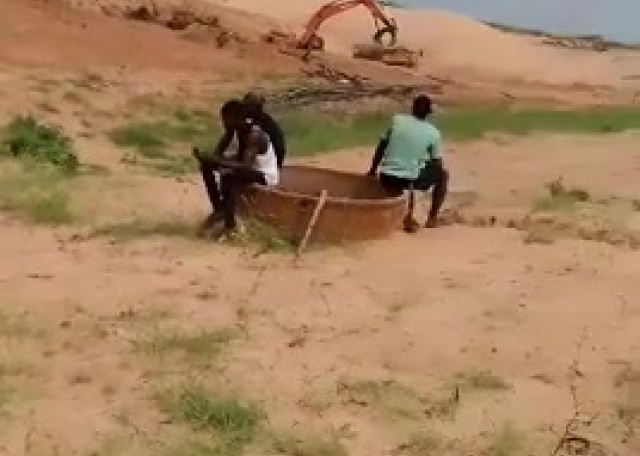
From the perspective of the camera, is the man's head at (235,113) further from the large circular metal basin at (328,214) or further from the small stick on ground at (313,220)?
the small stick on ground at (313,220)

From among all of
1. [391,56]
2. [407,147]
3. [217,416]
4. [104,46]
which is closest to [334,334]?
[217,416]

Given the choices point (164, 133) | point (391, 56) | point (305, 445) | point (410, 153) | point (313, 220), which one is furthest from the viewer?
point (391, 56)

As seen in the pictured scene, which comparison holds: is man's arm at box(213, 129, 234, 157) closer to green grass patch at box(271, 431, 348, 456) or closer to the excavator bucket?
green grass patch at box(271, 431, 348, 456)

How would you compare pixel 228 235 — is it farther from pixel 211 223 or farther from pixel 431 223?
pixel 431 223

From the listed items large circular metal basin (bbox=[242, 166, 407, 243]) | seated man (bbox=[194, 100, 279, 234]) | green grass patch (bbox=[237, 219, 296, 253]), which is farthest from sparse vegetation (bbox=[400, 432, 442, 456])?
seated man (bbox=[194, 100, 279, 234])

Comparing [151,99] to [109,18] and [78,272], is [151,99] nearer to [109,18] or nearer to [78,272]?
[109,18]

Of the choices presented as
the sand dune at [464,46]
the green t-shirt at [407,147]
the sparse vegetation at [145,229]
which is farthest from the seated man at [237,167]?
the sand dune at [464,46]

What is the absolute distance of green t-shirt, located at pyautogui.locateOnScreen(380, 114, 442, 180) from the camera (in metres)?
10.9

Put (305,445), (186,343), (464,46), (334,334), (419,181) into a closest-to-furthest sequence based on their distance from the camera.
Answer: (305,445) → (186,343) → (334,334) → (419,181) → (464,46)

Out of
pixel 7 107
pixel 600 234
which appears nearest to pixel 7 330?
pixel 600 234

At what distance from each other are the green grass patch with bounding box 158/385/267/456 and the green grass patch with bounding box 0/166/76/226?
3.95 m

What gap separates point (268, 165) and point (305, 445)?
413cm

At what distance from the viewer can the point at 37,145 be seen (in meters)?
13.7

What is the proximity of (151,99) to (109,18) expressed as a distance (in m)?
6.27
